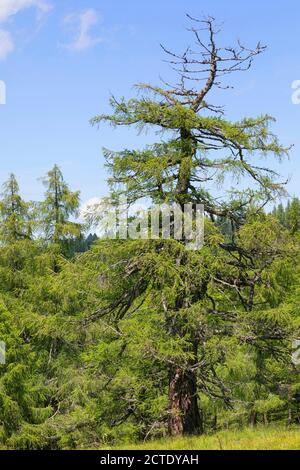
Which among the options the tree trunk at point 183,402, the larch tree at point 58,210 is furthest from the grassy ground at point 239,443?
the larch tree at point 58,210

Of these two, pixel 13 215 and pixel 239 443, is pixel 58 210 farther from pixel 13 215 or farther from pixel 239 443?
pixel 239 443

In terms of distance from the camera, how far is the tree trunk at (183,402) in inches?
508

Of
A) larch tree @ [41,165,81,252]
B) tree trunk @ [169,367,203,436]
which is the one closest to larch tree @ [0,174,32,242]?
larch tree @ [41,165,81,252]

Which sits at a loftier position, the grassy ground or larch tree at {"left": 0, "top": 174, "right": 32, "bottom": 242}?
larch tree at {"left": 0, "top": 174, "right": 32, "bottom": 242}

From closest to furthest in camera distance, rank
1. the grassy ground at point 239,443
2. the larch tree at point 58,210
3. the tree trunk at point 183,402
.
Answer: the grassy ground at point 239,443, the tree trunk at point 183,402, the larch tree at point 58,210

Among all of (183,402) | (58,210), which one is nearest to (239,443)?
(183,402)

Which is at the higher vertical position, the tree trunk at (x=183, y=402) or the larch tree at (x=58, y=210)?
the larch tree at (x=58, y=210)

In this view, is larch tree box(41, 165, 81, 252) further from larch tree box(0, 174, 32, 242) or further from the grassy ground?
the grassy ground

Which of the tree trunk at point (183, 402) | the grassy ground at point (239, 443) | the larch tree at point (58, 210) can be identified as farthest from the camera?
the larch tree at point (58, 210)

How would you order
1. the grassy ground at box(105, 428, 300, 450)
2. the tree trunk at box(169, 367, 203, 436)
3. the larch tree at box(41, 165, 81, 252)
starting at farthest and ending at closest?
the larch tree at box(41, 165, 81, 252)
the tree trunk at box(169, 367, 203, 436)
the grassy ground at box(105, 428, 300, 450)

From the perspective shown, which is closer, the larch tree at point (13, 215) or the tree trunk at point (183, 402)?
the tree trunk at point (183, 402)

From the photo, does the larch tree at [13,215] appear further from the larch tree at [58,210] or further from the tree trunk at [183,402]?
the tree trunk at [183,402]

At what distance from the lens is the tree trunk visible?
12.9 metres
